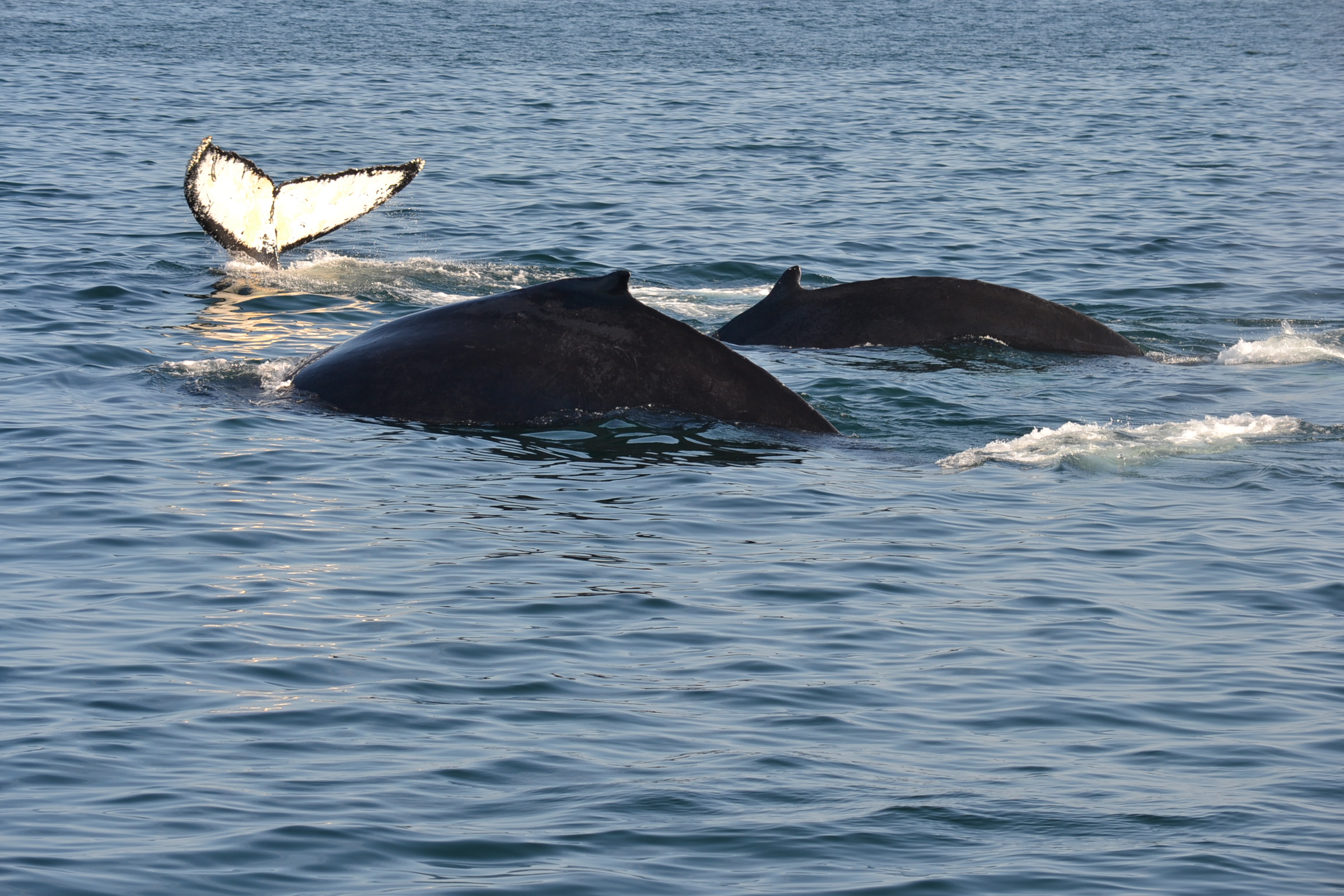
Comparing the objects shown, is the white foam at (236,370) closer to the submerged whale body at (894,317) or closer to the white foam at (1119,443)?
the submerged whale body at (894,317)

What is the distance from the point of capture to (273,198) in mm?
15750

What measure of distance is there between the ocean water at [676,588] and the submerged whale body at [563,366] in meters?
0.17

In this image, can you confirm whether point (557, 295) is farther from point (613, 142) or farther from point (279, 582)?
point (613, 142)

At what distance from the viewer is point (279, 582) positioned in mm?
8359

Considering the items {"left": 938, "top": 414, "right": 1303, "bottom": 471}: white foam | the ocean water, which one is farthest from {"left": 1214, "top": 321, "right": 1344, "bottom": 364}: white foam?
{"left": 938, "top": 414, "right": 1303, "bottom": 471}: white foam

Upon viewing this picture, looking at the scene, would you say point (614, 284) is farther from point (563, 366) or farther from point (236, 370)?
point (236, 370)

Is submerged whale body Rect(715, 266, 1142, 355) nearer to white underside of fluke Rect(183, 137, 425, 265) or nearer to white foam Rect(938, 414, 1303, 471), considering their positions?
white foam Rect(938, 414, 1303, 471)

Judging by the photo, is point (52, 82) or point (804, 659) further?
point (52, 82)

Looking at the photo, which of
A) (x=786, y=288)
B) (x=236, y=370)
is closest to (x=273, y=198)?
(x=236, y=370)

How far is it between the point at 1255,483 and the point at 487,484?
4573 millimetres

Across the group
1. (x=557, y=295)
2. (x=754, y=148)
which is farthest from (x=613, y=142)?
(x=557, y=295)

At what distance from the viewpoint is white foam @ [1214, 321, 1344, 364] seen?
1430 cm

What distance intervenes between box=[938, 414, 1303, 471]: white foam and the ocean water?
4 centimetres

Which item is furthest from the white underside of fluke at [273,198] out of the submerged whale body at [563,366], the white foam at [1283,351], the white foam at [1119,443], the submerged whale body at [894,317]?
the white foam at [1283,351]
